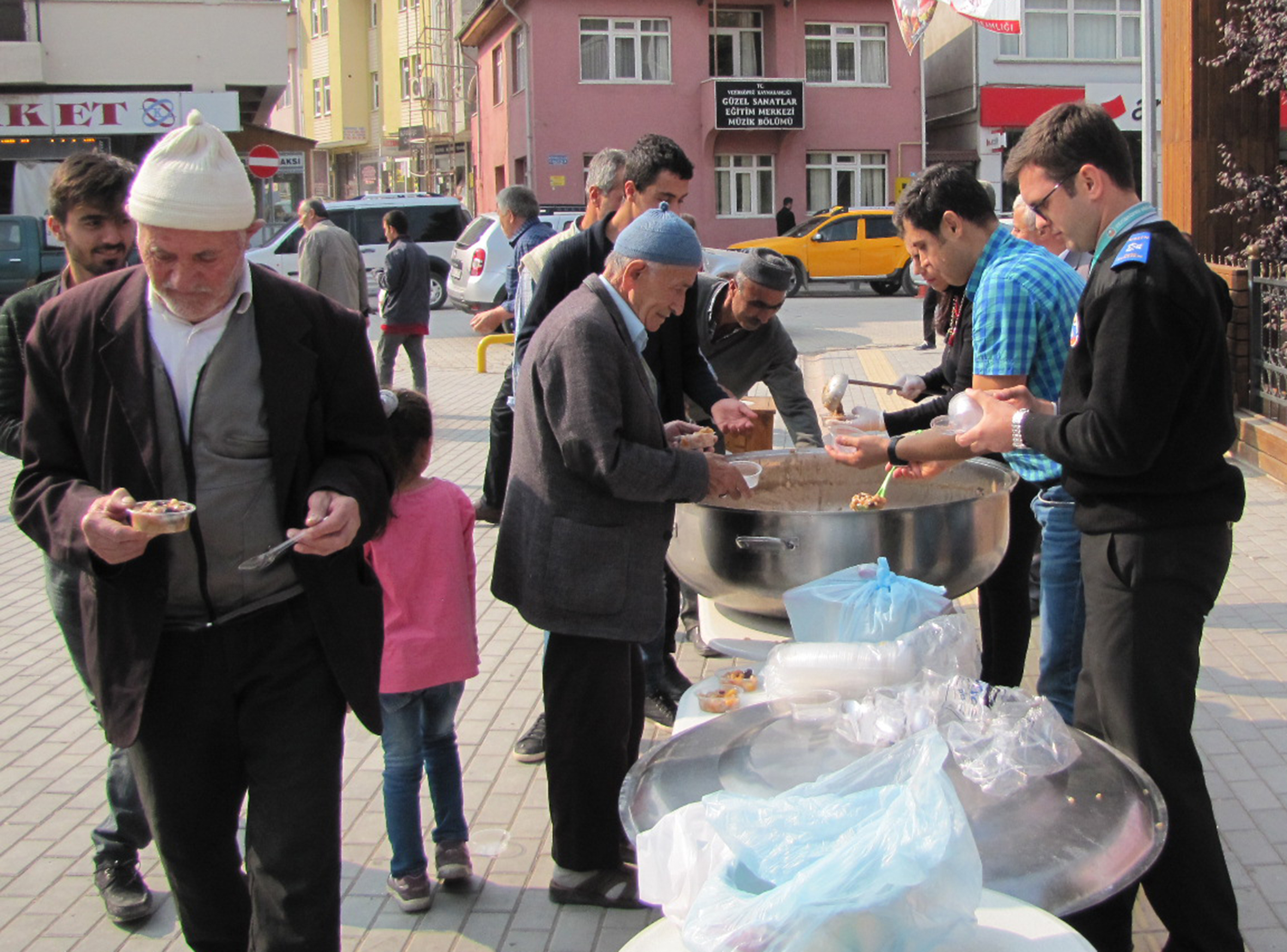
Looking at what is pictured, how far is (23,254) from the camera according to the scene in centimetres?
1945

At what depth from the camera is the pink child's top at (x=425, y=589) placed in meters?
3.36

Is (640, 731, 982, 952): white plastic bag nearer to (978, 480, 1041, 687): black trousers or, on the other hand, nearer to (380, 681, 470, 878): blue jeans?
(380, 681, 470, 878): blue jeans

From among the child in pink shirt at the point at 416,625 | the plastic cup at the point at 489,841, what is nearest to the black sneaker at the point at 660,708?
the plastic cup at the point at 489,841

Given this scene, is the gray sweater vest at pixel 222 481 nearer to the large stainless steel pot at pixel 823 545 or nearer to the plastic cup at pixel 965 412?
the large stainless steel pot at pixel 823 545

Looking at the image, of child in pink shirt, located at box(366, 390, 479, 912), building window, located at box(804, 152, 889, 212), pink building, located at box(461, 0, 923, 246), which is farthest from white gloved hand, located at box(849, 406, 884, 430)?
building window, located at box(804, 152, 889, 212)

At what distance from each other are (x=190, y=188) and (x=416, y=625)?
1.44 m

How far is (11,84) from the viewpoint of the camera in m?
24.6

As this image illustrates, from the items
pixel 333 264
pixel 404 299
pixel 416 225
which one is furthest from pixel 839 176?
pixel 333 264

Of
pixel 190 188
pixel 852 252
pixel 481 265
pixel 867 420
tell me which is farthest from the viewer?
pixel 852 252

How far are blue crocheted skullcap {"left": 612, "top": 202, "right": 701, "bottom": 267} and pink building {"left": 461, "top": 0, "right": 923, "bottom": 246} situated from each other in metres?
28.1

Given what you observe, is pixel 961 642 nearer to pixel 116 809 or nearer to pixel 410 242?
pixel 116 809

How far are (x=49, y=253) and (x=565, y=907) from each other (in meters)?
19.3

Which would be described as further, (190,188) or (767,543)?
(767,543)

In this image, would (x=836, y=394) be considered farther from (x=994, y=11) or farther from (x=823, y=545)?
(x=994, y=11)
